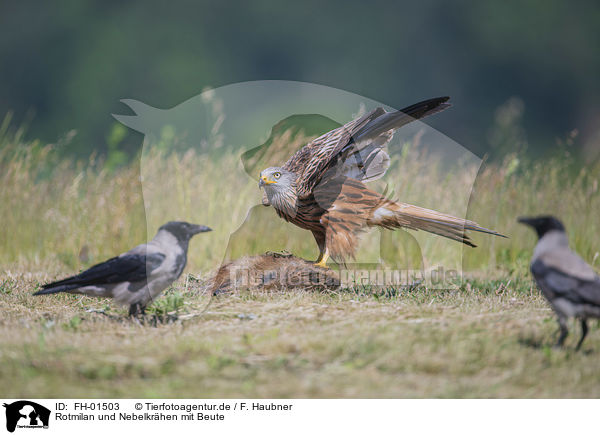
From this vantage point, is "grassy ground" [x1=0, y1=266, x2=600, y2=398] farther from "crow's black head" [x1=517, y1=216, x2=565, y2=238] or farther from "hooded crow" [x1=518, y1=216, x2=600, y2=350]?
"crow's black head" [x1=517, y1=216, x2=565, y2=238]

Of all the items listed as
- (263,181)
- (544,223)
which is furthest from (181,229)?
(544,223)

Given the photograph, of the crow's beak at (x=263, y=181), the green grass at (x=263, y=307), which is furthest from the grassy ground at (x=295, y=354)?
the crow's beak at (x=263, y=181)

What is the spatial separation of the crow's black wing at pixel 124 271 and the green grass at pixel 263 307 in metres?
0.27

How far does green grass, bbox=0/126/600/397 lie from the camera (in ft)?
7.67

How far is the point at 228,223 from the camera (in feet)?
13.2

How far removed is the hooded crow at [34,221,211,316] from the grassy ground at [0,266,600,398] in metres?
0.20

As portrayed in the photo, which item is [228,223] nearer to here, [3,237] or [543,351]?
[543,351]

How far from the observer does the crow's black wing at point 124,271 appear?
293 cm

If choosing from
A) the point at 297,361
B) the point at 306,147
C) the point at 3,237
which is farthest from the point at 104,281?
the point at 3,237

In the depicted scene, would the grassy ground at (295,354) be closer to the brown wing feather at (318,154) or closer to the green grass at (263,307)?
the green grass at (263,307)

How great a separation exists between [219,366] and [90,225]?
3344 millimetres
